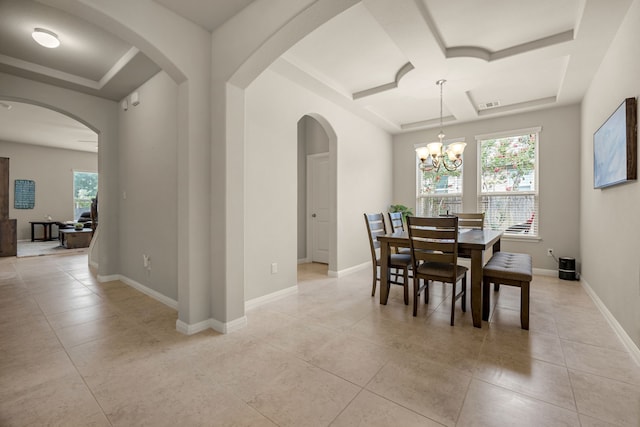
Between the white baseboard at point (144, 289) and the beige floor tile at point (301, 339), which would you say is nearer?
the beige floor tile at point (301, 339)

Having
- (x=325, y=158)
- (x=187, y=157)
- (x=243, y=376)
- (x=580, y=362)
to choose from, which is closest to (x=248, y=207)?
(x=187, y=157)

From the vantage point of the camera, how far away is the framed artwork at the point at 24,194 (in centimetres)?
834

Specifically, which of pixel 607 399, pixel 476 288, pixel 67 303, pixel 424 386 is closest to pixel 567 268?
pixel 476 288

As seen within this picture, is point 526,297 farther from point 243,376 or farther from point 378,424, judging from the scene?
point 243,376

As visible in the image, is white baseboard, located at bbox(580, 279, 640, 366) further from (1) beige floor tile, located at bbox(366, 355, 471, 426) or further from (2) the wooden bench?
(1) beige floor tile, located at bbox(366, 355, 471, 426)

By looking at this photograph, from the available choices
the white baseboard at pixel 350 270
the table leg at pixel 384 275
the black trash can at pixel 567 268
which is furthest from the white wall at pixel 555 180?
the table leg at pixel 384 275

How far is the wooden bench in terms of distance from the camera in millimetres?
2547

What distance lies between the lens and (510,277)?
8.60 ft

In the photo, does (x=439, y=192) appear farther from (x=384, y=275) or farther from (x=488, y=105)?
(x=384, y=275)

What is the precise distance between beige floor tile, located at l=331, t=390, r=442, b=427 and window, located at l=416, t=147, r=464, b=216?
4.70 meters

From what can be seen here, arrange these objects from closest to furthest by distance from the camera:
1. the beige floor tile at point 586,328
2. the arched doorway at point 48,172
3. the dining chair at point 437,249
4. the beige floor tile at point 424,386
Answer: the beige floor tile at point 424,386, the beige floor tile at point 586,328, the dining chair at point 437,249, the arched doorway at point 48,172

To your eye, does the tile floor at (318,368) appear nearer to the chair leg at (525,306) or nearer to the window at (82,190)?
the chair leg at (525,306)

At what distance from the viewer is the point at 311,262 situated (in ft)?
18.8

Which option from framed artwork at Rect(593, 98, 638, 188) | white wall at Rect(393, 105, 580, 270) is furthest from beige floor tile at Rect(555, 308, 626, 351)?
white wall at Rect(393, 105, 580, 270)
